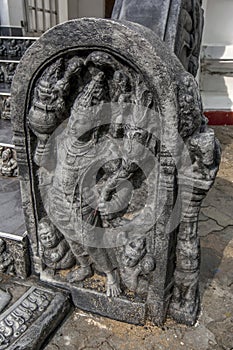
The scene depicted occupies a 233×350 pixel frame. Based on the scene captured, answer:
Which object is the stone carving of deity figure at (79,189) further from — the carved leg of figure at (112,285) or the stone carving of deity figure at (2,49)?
the stone carving of deity figure at (2,49)

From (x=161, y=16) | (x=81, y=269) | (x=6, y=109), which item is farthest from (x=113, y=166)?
(x=6, y=109)

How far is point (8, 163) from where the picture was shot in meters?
2.04

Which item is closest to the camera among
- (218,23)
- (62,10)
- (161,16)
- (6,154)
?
(161,16)

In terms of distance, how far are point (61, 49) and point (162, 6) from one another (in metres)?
0.70

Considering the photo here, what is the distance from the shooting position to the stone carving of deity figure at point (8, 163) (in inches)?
79.4

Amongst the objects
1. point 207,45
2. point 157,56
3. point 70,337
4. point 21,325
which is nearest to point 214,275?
point 70,337

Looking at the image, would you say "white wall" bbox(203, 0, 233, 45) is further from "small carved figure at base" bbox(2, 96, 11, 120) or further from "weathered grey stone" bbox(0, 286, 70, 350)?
"weathered grey stone" bbox(0, 286, 70, 350)

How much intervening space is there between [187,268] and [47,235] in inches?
21.7

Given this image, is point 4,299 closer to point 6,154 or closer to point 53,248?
point 53,248

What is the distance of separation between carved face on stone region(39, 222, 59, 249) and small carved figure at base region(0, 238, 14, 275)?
0.24 m

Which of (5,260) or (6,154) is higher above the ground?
(6,154)

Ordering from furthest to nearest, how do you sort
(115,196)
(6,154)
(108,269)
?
(6,154), (108,269), (115,196)

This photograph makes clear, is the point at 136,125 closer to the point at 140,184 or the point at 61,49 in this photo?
the point at 140,184

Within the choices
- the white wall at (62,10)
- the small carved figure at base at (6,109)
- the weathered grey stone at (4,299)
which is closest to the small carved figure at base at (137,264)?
the weathered grey stone at (4,299)
